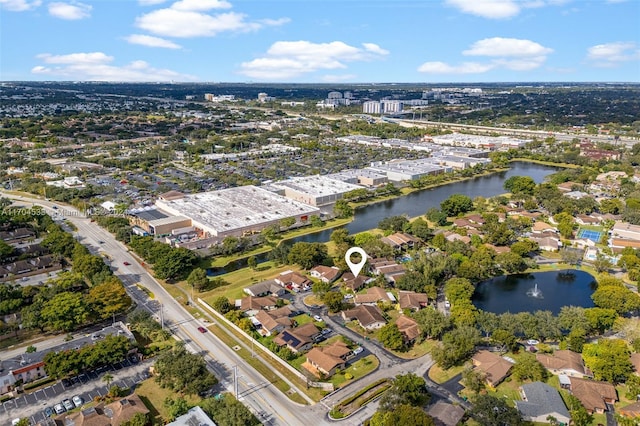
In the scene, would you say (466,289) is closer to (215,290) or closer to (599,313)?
(599,313)

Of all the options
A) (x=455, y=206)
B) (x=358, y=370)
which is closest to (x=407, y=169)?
(x=455, y=206)

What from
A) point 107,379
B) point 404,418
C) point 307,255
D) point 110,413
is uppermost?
point 307,255

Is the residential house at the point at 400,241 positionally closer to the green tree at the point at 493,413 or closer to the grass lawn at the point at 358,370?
the grass lawn at the point at 358,370

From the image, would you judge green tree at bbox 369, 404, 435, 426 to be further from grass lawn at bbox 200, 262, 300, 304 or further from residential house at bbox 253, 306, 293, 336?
grass lawn at bbox 200, 262, 300, 304

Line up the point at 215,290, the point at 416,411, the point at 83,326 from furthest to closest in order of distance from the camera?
the point at 215,290 < the point at 83,326 < the point at 416,411

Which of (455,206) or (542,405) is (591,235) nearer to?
(455,206)

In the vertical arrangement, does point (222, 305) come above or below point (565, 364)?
above

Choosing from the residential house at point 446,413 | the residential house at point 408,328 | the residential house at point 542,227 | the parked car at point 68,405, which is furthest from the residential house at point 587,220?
the parked car at point 68,405

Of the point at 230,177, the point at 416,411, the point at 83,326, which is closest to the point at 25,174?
the point at 230,177
